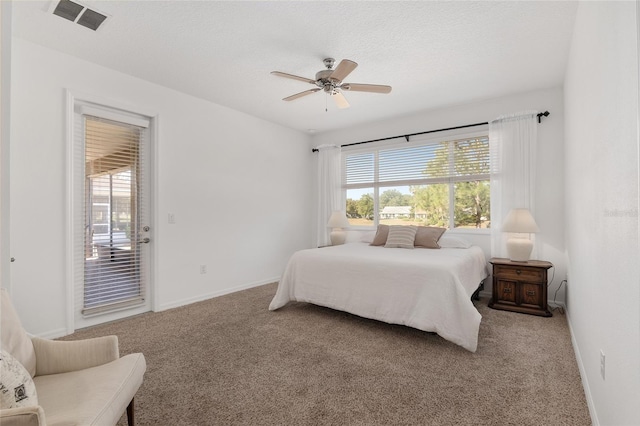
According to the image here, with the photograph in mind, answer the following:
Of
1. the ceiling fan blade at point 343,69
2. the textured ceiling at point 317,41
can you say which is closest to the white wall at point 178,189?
the textured ceiling at point 317,41

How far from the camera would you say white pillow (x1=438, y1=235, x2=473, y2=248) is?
3916 mm

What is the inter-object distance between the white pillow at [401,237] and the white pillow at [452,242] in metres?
0.35

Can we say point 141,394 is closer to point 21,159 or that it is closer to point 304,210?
point 21,159

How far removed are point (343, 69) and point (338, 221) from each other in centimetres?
286

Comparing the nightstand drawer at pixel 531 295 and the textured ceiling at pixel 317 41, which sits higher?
the textured ceiling at pixel 317 41

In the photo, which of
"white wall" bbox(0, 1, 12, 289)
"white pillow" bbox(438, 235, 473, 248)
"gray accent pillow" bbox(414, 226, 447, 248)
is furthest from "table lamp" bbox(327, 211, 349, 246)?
"white wall" bbox(0, 1, 12, 289)

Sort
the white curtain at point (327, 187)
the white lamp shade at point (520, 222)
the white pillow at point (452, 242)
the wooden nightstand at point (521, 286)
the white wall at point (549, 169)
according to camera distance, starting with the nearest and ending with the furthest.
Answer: the wooden nightstand at point (521, 286)
the white lamp shade at point (520, 222)
the white wall at point (549, 169)
the white pillow at point (452, 242)
the white curtain at point (327, 187)

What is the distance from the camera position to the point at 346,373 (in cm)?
213

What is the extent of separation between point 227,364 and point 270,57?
2686mm

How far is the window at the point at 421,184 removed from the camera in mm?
4289

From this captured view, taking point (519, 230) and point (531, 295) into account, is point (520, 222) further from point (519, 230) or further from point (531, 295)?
point (531, 295)

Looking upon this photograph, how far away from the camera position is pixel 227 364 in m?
2.26

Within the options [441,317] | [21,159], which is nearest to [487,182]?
[441,317]

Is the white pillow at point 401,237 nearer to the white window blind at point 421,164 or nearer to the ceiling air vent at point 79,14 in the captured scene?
the white window blind at point 421,164
